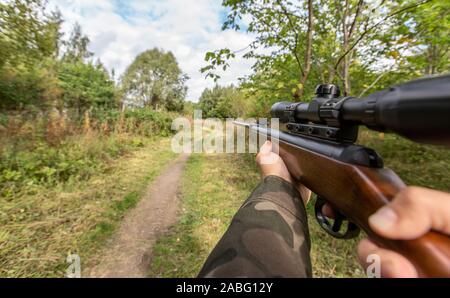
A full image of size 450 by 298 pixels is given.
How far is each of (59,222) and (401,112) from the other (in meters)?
4.40

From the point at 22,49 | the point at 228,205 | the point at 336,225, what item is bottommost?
the point at 228,205

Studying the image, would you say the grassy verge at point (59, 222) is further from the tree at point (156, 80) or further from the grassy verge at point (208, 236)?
the tree at point (156, 80)

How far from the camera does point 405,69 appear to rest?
4.13 metres

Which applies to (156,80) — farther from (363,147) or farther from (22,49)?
(363,147)

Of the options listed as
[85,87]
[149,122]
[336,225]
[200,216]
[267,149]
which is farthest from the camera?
[149,122]

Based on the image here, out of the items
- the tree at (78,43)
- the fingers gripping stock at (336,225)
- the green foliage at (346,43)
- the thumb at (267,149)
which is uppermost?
the tree at (78,43)

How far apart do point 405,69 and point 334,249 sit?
407cm

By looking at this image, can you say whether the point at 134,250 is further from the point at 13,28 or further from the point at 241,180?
the point at 13,28

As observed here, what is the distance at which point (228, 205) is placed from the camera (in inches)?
165

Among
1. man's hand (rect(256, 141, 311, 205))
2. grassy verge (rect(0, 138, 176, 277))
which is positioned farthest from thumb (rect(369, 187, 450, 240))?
grassy verge (rect(0, 138, 176, 277))

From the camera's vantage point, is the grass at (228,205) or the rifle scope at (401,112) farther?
the grass at (228,205)

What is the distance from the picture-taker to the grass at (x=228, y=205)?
259cm

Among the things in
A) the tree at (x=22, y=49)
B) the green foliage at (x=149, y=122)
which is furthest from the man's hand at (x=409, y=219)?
the green foliage at (x=149, y=122)

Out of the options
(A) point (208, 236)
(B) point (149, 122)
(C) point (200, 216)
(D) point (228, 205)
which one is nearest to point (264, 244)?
(A) point (208, 236)
